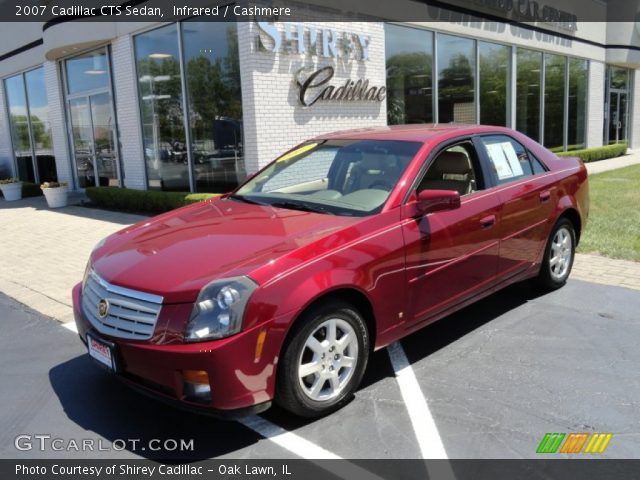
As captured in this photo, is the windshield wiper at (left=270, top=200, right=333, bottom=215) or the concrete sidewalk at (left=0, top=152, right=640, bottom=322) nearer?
the windshield wiper at (left=270, top=200, right=333, bottom=215)

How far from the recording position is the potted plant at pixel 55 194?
12.9 m

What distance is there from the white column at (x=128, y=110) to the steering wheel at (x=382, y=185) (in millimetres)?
9341

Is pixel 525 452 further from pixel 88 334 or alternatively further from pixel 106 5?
pixel 106 5

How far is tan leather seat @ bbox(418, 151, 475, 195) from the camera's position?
4359mm

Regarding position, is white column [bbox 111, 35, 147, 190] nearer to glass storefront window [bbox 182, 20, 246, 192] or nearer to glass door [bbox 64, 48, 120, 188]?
glass door [bbox 64, 48, 120, 188]

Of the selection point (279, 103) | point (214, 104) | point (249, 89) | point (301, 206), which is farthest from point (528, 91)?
point (301, 206)

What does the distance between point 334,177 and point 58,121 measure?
44.5 ft

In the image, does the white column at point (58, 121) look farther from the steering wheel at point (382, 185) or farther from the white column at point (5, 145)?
the steering wheel at point (382, 185)

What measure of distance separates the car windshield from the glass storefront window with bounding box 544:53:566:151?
15.8m

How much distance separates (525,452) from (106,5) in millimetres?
12363

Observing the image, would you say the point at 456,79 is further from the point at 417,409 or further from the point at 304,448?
the point at 304,448

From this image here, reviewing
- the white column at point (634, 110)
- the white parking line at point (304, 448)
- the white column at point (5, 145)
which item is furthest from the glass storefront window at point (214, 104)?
the white column at point (634, 110)

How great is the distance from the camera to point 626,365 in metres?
3.88

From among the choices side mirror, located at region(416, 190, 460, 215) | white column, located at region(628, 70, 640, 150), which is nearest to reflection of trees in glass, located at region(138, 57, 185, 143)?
side mirror, located at region(416, 190, 460, 215)
